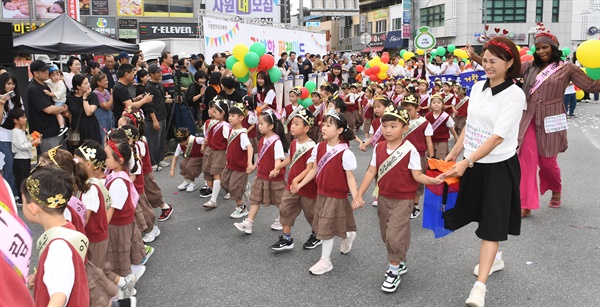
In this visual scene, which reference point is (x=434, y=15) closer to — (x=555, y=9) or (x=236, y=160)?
(x=555, y=9)

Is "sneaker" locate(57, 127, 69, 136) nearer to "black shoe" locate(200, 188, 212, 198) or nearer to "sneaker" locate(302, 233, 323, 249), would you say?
"black shoe" locate(200, 188, 212, 198)

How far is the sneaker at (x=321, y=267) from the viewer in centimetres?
452

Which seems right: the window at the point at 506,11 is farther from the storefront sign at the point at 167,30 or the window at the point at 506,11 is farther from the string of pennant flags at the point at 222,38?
the string of pennant flags at the point at 222,38

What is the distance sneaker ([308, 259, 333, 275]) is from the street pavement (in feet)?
0.16

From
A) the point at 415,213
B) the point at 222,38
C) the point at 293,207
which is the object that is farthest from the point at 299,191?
the point at 222,38

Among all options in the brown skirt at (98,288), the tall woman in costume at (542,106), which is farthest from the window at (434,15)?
the brown skirt at (98,288)

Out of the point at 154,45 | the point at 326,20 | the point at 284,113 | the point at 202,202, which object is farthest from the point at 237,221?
the point at 326,20

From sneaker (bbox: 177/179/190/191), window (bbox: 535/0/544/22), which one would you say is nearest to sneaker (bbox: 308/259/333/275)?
sneaker (bbox: 177/179/190/191)

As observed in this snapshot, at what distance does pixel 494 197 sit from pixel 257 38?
13464mm

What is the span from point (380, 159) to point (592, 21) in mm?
44691

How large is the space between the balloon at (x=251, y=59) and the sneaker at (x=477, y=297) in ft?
19.7

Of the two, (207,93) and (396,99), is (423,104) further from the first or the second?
(207,93)

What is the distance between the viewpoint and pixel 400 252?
13.7 ft

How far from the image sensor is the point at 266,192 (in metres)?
5.69
